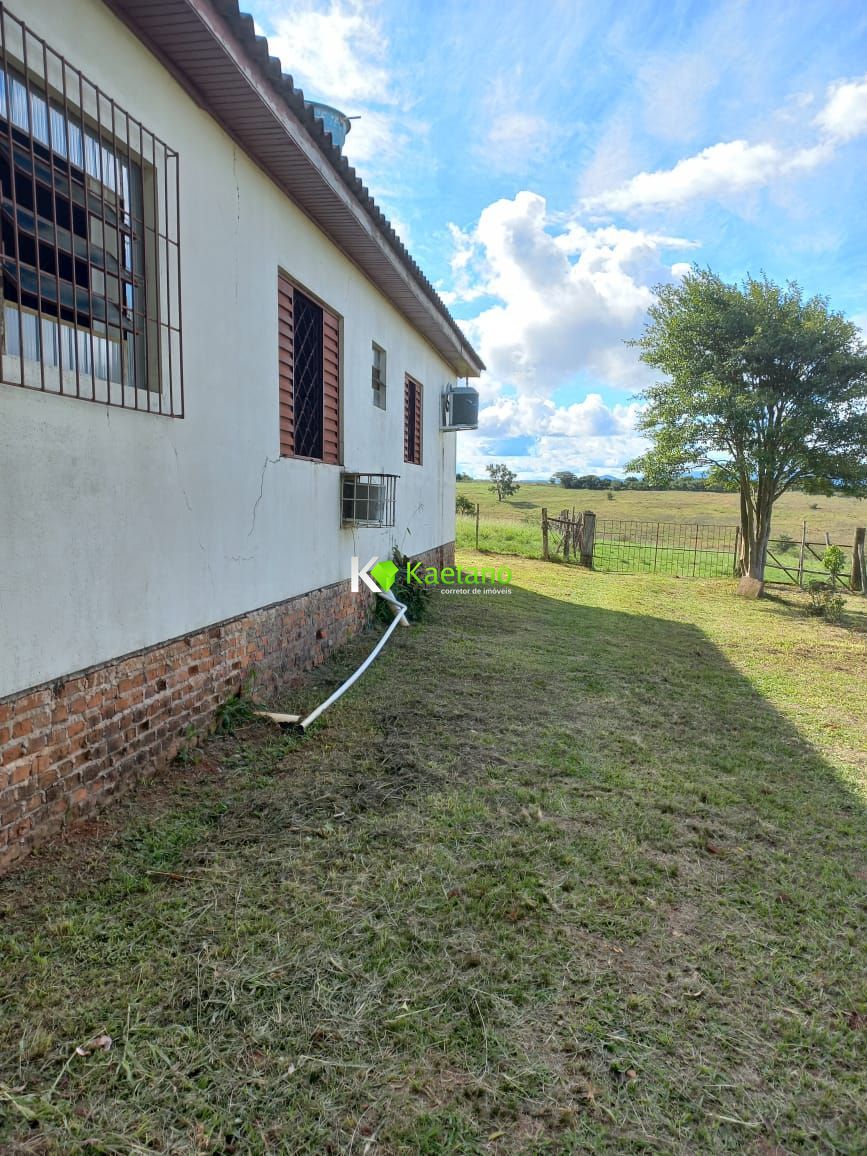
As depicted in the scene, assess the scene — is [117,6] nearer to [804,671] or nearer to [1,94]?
[1,94]

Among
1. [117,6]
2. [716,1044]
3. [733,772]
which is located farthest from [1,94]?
[733,772]

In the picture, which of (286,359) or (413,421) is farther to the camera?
(413,421)

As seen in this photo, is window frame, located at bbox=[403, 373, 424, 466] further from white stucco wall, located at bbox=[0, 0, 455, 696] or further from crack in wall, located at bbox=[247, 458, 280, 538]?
crack in wall, located at bbox=[247, 458, 280, 538]

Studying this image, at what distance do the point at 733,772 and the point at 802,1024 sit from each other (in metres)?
2.16

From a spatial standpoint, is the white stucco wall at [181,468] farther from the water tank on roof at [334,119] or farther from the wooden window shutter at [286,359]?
the water tank on roof at [334,119]

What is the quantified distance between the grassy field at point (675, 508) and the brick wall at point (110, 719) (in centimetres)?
2418

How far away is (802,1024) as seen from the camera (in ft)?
6.60

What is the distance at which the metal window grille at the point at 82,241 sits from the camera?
Answer: 2.53 metres

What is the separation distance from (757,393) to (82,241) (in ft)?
36.9

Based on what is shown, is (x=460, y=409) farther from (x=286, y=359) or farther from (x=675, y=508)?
(x=675, y=508)

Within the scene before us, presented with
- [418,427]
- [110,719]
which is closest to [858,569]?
[418,427]

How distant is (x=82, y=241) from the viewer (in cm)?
293

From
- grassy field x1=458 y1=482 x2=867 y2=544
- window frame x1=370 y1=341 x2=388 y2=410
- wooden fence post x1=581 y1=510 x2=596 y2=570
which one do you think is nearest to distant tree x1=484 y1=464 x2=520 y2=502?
grassy field x1=458 y1=482 x2=867 y2=544

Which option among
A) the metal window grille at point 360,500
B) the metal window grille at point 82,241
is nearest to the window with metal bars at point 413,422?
the metal window grille at point 360,500
